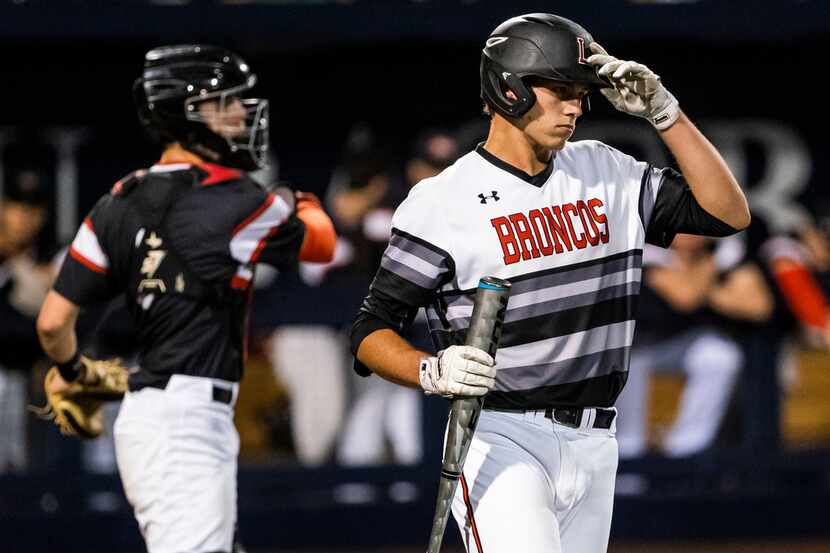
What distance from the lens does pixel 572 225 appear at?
347 centimetres

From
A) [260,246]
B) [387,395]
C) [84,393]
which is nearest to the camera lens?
[260,246]

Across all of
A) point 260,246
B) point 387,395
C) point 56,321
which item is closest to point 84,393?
point 56,321

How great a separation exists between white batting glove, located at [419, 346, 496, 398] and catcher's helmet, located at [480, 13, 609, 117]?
62 cm

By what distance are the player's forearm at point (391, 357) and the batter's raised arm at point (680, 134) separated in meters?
0.74

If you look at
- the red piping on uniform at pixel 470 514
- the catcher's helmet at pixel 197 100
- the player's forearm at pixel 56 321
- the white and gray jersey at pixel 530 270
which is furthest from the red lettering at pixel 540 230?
the player's forearm at pixel 56 321

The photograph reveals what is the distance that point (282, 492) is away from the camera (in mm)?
7305

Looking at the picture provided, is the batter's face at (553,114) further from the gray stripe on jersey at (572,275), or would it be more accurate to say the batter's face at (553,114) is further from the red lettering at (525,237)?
the gray stripe on jersey at (572,275)

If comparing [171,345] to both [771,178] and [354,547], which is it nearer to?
[354,547]

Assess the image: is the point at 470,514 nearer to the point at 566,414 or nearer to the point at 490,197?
the point at 566,414

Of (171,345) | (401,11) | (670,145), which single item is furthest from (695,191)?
(401,11)

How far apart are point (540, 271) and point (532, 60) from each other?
19.3 inches

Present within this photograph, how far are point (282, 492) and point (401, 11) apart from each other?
241 cm

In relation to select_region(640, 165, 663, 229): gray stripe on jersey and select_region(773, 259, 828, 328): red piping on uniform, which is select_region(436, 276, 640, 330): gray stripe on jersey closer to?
select_region(640, 165, 663, 229): gray stripe on jersey

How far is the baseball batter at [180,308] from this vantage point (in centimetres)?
416
